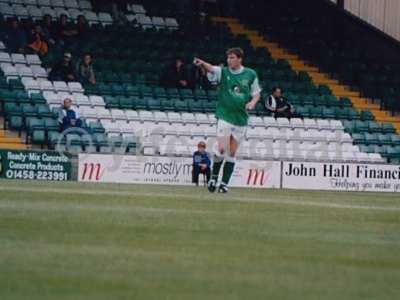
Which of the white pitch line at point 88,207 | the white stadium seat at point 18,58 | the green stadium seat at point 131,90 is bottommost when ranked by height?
the green stadium seat at point 131,90

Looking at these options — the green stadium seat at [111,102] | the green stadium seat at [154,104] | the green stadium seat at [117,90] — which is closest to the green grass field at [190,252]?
the green stadium seat at [111,102]

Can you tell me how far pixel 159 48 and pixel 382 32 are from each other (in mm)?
7904

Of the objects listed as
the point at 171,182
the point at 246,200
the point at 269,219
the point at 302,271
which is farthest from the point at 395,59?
the point at 302,271

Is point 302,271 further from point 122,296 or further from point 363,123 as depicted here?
point 363,123

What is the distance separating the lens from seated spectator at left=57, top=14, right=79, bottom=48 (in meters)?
37.4

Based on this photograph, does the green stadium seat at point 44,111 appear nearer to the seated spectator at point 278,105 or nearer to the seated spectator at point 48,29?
the seated spectator at point 48,29

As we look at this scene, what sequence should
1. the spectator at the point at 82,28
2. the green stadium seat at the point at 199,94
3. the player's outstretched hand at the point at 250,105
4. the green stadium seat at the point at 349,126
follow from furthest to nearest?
the green stadium seat at the point at 349,126, the spectator at the point at 82,28, the green stadium seat at the point at 199,94, the player's outstretched hand at the point at 250,105

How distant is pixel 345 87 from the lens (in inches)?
→ 1655

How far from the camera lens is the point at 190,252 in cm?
1042

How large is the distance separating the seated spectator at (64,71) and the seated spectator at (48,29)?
149 cm

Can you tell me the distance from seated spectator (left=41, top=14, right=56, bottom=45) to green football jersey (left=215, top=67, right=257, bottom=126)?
593 inches

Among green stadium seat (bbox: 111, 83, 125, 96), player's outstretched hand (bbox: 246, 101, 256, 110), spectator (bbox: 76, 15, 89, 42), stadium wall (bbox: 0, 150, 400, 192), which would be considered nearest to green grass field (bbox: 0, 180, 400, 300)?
player's outstretched hand (bbox: 246, 101, 256, 110)

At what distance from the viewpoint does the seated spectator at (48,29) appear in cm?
3694

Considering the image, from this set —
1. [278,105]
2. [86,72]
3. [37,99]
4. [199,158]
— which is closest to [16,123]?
[37,99]
